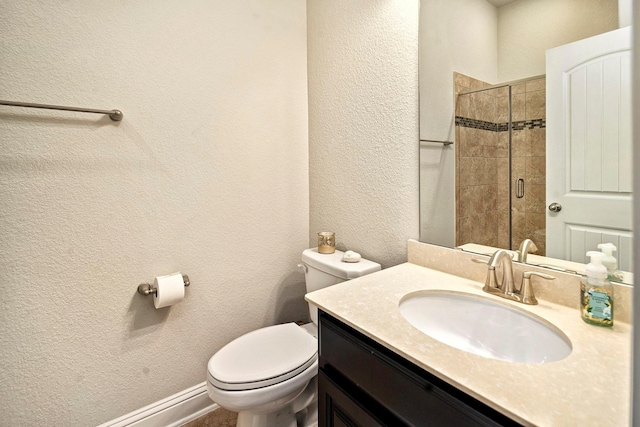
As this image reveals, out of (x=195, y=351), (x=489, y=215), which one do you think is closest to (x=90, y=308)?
(x=195, y=351)

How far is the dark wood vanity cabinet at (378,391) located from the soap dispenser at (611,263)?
542 millimetres

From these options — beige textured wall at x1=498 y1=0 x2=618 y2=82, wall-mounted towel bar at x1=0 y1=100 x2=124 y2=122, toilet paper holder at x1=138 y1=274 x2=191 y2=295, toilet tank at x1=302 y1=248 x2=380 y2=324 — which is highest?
beige textured wall at x1=498 y1=0 x2=618 y2=82

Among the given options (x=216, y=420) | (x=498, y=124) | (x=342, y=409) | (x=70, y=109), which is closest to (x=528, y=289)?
(x=498, y=124)

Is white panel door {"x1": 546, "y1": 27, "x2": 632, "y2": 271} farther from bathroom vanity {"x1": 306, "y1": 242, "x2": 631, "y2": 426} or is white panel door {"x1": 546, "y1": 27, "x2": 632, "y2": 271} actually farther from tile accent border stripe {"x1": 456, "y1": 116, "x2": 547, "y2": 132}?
bathroom vanity {"x1": 306, "y1": 242, "x2": 631, "y2": 426}

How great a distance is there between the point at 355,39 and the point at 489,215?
1.04 m

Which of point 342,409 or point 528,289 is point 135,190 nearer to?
point 342,409

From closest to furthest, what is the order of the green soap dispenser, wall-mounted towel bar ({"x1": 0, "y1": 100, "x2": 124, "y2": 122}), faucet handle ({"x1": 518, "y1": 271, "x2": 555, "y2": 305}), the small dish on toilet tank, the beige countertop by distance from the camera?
the beige countertop, the green soap dispenser, faucet handle ({"x1": 518, "y1": 271, "x2": 555, "y2": 305}), wall-mounted towel bar ({"x1": 0, "y1": 100, "x2": 124, "y2": 122}), the small dish on toilet tank

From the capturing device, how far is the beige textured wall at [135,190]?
1172mm

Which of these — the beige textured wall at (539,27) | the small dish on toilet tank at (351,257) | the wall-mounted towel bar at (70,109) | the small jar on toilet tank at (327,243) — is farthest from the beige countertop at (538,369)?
the wall-mounted towel bar at (70,109)

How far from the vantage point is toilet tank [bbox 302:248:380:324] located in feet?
4.60

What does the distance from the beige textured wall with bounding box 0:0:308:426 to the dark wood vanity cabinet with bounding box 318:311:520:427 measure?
0.84 metres

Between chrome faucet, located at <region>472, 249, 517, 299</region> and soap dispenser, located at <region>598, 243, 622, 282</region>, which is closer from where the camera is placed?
soap dispenser, located at <region>598, 243, 622, 282</region>

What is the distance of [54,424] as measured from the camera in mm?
1247

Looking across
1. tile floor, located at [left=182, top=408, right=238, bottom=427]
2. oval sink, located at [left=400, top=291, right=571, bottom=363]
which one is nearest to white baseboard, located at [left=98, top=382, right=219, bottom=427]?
tile floor, located at [left=182, top=408, right=238, bottom=427]
